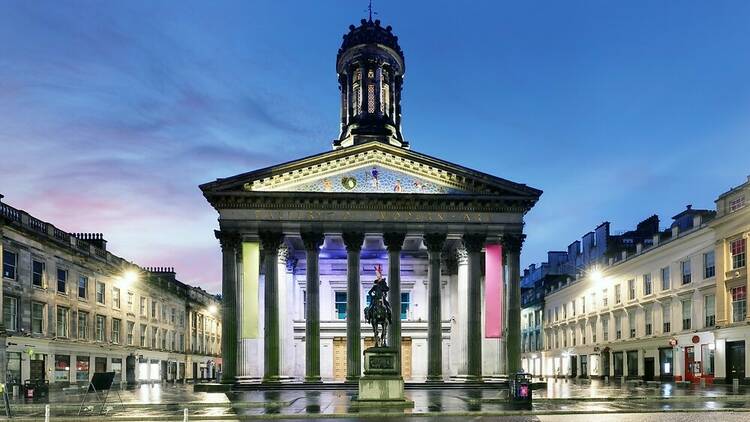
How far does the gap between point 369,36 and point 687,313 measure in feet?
110

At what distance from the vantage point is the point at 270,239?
47438 mm

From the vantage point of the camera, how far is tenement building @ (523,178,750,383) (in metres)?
48.7

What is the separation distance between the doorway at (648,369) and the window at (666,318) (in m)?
4.31

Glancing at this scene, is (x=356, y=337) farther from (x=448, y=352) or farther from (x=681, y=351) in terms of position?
(x=681, y=351)

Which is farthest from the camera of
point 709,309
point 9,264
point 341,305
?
point 341,305

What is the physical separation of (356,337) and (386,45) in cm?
2812

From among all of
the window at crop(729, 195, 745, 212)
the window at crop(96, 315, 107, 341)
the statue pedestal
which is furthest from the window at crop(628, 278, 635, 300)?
the window at crop(96, 315, 107, 341)

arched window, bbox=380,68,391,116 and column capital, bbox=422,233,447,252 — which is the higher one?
arched window, bbox=380,68,391,116

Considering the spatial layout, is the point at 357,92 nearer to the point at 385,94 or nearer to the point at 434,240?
the point at 385,94

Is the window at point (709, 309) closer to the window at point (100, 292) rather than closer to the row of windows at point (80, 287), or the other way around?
the row of windows at point (80, 287)

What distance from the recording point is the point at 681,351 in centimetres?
5634

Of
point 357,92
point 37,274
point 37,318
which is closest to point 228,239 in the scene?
point 37,274

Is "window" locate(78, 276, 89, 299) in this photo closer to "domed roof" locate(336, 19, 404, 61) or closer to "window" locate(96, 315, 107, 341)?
"window" locate(96, 315, 107, 341)

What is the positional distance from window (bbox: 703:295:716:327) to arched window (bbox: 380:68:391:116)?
2850cm
